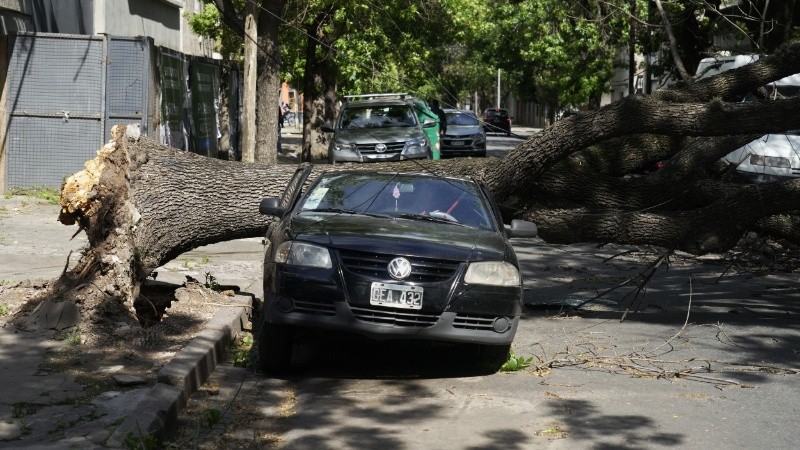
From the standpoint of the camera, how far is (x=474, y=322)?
Result: 789cm

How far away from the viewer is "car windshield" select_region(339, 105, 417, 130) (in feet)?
85.2

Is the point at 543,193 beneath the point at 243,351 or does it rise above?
above

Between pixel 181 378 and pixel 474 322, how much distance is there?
207 cm

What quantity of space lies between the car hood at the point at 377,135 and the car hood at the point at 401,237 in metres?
16.4

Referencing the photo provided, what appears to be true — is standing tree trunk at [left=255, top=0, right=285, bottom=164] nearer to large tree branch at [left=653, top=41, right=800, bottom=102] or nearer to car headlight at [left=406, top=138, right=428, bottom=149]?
car headlight at [left=406, top=138, right=428, bottom=149]

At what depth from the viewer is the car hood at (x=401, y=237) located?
7.81 metres

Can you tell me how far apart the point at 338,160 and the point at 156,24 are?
6.91 meters

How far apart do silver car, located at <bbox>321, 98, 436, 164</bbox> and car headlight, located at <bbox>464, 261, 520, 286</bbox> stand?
16.4 m

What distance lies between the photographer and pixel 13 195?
18.8 m

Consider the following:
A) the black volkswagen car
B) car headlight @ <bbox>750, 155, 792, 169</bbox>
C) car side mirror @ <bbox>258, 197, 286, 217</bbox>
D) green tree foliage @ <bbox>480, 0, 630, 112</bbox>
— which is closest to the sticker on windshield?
car side mirror @ <bbox>258, 197, 286, 217</bbox>

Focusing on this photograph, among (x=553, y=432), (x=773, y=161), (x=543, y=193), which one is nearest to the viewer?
(x=553, y=432)

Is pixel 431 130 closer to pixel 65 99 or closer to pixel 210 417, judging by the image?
pixel 65 99

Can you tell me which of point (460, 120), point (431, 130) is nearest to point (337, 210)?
point (431, 130)

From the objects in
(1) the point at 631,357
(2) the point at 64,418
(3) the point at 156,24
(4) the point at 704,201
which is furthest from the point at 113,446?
(3) the point at 156,24
